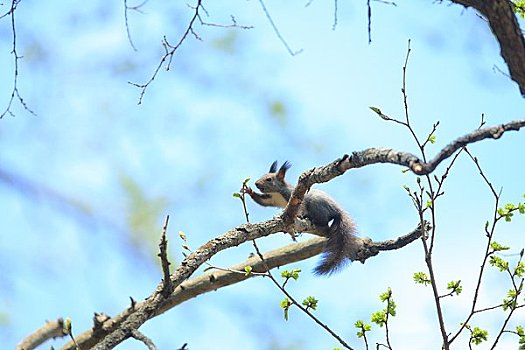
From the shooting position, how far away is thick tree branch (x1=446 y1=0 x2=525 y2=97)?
5.23ft

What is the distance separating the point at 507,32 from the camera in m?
1.59

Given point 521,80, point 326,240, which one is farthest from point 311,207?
point 521,80

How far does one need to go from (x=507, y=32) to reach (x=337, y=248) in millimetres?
1756

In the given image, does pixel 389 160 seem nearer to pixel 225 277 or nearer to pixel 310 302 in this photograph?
pixel 310 302

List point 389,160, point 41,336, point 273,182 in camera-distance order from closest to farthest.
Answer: point 389,160 < point 41,336 < point 273,182

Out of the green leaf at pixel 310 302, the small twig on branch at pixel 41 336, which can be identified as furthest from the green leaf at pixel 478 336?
the small twig on branch at pixel 41 336

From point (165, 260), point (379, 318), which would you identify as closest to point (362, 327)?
point (379, 318)

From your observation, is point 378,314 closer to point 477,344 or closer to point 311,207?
point 477,344

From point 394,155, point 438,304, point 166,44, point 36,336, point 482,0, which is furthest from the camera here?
point 36,336

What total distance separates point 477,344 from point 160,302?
99 centimetres

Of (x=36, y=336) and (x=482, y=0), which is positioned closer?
(x=482, y=0)

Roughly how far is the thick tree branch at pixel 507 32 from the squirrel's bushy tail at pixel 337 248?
1632mm

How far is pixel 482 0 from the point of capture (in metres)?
1.61

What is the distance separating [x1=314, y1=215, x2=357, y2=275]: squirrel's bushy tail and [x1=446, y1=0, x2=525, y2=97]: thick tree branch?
1.63 m
